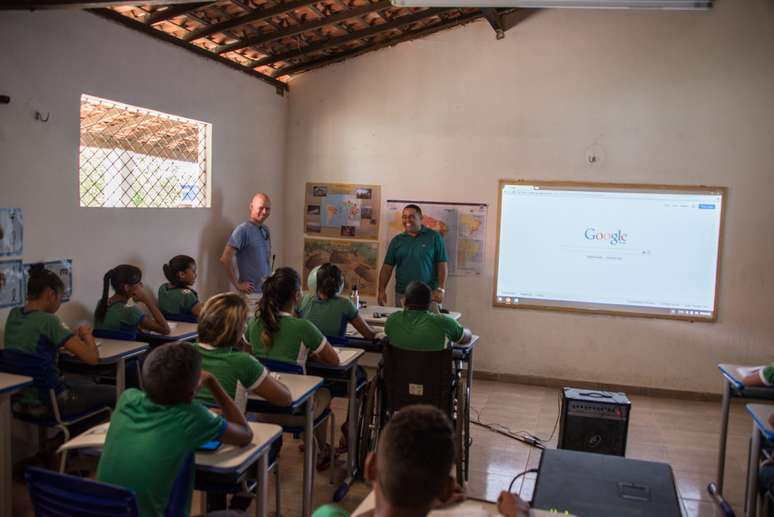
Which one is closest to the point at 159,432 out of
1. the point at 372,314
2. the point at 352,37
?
the point at 372,314

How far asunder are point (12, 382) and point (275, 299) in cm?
121

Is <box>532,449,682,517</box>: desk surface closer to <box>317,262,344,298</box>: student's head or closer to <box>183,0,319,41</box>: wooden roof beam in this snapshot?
<box>317,262,344,298</box>: student's head

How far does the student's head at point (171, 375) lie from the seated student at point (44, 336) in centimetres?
138

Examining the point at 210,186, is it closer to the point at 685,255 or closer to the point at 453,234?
the point at 453,234

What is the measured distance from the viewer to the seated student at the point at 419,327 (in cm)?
340

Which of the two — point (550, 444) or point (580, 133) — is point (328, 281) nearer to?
point (550, 444)

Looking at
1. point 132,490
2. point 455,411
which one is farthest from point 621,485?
point 455,411

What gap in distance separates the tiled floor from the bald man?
1300mm

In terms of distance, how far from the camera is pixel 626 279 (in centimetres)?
566

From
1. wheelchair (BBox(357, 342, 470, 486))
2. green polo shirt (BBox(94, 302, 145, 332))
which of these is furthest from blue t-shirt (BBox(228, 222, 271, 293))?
wheelchair (BBox(357, 342, 470, 486))

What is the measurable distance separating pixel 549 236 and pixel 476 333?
114 centimetres

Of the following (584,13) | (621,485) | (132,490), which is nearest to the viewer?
(132,490)

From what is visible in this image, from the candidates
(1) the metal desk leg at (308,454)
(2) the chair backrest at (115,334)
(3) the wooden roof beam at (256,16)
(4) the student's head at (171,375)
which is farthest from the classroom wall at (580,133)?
(4) the student's head at (171,375)

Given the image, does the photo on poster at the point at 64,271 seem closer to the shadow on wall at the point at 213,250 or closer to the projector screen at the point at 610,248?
the shadow on wall at the point at 213,250
